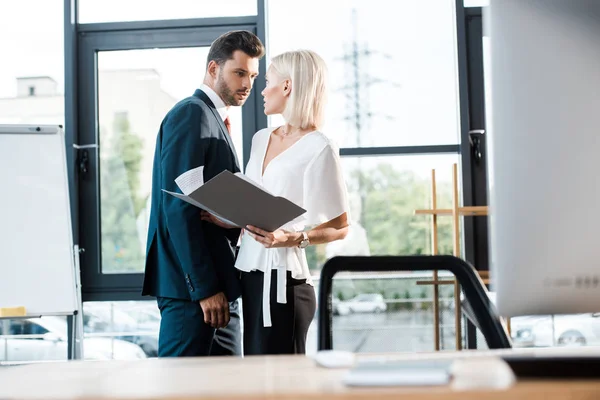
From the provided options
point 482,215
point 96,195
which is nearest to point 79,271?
point 96,195

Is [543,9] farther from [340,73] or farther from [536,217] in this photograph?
[340,73]

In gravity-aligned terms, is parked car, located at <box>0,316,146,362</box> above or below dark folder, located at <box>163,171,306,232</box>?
below

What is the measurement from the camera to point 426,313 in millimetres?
3365

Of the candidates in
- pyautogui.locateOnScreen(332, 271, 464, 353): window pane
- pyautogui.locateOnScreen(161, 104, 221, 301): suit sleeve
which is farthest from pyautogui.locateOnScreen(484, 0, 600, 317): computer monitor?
pyautogui.locateOnScreen(332, 271, 464, 353): window pane

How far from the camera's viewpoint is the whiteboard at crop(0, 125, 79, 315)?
10.8ft

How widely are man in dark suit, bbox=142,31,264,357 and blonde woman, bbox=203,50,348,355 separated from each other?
0.26 feet

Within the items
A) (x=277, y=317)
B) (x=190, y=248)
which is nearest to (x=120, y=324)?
(x=190, y=248)

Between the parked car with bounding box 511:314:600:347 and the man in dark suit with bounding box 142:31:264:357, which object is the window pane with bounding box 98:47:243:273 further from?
the parked car with bounding box 511:314:600:347

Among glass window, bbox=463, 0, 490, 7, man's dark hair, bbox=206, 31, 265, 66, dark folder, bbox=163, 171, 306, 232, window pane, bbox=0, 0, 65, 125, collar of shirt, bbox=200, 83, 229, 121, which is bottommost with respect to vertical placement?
dark folder, bbox=163, 171, 306, 232

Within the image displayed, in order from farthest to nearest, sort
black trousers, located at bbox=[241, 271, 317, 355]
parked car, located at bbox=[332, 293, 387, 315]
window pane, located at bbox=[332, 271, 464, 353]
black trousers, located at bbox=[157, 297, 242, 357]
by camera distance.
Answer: window pane, located at bbox=[332, 271, 464, 353], parked car, located at bbox=[332, 293, 387, 315], black trousers, located at bbox=[157, 297, 242, 357], black trousers, located at bbox=[241, 271, 317, 355]

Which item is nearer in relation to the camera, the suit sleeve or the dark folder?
the dark folder

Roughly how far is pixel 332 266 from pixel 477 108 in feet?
7.80

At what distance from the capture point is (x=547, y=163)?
3.02ft

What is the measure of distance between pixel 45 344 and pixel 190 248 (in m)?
1.77
